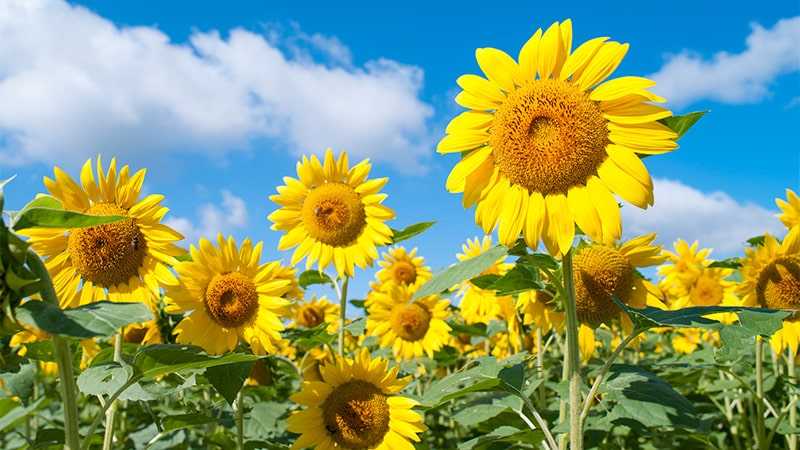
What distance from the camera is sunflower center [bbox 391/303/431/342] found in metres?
6.76

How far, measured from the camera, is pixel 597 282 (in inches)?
139

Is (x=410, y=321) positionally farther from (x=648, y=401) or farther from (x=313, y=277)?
(x=648, y=401)

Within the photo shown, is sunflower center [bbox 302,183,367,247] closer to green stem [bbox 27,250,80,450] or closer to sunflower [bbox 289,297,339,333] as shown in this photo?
sunflower [bbox 289,297,339,333]

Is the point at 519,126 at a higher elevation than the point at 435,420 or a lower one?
higher

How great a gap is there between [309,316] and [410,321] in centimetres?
111

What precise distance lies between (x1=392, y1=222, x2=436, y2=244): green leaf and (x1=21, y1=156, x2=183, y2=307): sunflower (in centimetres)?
146

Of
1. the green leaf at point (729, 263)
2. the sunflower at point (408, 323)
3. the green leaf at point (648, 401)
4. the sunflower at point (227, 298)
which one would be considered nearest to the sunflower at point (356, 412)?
the sunflower at point (227, 298)

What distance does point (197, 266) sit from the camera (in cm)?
387

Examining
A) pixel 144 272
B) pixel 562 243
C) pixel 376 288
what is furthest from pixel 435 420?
pixel 562 243

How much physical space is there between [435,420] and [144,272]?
3933 mm

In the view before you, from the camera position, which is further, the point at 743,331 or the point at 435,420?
the point at 435,420

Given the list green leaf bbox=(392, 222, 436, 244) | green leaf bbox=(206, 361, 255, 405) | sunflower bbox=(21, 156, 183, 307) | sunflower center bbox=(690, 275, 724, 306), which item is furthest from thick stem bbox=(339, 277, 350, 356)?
sunflower center bbox=(690, 275, 724, 306)

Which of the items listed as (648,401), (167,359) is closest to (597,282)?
(648,401)

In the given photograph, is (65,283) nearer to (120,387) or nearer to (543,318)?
(120,387)
